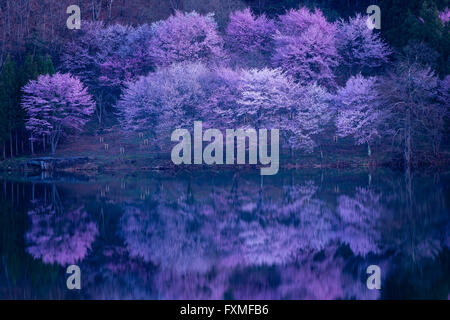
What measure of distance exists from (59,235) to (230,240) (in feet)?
20.1

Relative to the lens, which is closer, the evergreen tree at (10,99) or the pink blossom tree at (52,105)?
the evergreen tree at (10,99)

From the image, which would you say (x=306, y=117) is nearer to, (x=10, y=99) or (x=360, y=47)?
(x=360, y=47)

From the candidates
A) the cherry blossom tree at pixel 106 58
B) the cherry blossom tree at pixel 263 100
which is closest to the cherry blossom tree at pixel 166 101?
the cherry blossom tree at pixel 263 100

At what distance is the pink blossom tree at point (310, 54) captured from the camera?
56.0 m

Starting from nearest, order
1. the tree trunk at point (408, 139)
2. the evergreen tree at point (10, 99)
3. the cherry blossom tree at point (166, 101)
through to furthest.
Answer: the tree trunk at point (408, 139) → the cherry blossom tree at point (166, 101) → the evergreen tree at point (10, 99)

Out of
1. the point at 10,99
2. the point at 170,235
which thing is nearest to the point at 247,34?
the point at 10,99

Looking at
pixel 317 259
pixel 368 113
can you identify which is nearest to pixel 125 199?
pixel 317 259

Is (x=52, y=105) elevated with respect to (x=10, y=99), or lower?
lower

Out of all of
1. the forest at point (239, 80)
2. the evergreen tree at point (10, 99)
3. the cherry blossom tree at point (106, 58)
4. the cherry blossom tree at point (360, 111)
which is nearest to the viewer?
the cherry blossom tree at point (360, 111)

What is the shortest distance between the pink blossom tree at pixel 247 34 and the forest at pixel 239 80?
0.44 ft

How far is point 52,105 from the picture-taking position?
5419 cm

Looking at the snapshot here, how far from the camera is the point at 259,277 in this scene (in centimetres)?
1622

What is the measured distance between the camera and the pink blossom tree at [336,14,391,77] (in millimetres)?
57094

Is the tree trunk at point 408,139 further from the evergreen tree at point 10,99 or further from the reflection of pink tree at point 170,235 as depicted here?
the evergreen tree at point 10,99
